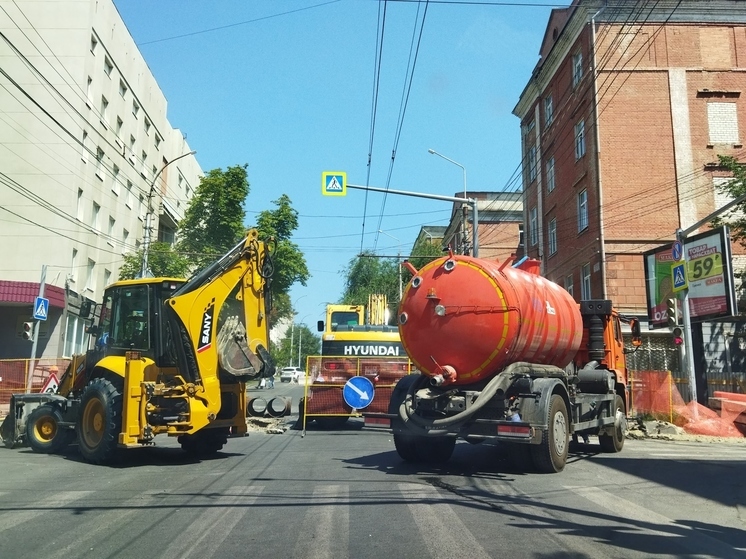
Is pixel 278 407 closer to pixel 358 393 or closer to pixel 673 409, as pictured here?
pixel 358 393

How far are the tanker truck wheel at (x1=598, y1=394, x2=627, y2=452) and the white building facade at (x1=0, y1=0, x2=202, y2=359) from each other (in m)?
18.5

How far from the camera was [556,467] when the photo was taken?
9219 mm

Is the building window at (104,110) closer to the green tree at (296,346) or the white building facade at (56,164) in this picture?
the white building facade at (56,164)

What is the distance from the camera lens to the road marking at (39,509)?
632cm

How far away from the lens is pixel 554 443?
9156 millimetres

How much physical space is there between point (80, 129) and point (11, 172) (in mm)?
3354

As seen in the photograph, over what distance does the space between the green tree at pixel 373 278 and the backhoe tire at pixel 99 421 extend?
3735 centimetres

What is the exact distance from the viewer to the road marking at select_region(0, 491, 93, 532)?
6.32 meters

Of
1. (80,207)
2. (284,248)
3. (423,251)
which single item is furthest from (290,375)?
(80,207)

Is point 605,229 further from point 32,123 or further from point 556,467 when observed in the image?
point 32,123

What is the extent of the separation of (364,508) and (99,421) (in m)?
5.33

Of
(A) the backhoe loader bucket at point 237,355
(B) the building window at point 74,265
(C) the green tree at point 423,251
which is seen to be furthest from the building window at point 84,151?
(A) the backhoe loader bucket at point 237,355

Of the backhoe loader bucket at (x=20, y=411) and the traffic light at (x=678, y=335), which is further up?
the traffic light at (x=678, y=335)

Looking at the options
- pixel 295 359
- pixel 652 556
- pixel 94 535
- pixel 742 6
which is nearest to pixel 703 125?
pixel 742 6
